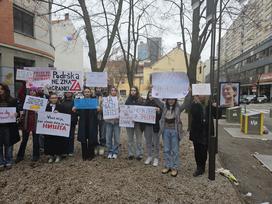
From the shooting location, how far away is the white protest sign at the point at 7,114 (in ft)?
18.7

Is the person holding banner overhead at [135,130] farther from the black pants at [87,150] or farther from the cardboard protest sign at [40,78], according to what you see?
the cardboard protest sign at [40,78]

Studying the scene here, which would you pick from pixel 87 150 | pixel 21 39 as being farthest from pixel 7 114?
pixel 21 39

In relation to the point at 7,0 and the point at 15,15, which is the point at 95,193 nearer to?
the point at 7,0

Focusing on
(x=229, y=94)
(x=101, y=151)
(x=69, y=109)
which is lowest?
(x=101, y=151)

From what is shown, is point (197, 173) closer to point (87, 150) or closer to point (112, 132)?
point (112, 132)

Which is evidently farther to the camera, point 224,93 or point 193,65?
point 224,93

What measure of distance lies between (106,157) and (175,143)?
7.02 feet

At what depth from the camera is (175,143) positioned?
18.0 feet

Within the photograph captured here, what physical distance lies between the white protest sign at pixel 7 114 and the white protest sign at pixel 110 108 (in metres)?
2.05

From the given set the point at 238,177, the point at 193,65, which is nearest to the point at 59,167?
the point at 238,177

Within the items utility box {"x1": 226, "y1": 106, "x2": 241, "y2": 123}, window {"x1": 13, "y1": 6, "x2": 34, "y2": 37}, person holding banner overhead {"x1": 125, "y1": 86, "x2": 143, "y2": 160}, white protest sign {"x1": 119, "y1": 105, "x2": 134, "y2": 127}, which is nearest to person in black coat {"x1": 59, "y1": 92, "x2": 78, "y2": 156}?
white protest sign {"x1": 119, "y1": 105, "x2": 134, "y2": 127}

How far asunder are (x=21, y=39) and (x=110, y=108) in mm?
12620

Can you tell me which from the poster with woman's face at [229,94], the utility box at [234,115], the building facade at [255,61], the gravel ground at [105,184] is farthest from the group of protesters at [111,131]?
the building facade at [255,61]

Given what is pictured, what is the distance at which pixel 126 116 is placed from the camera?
6320 mm
